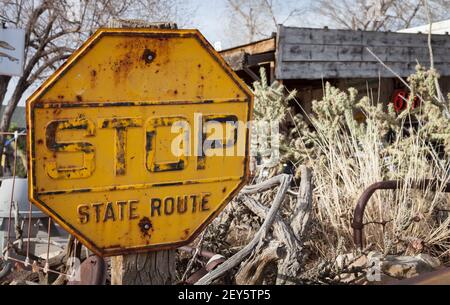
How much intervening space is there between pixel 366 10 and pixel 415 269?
25195 millimetres

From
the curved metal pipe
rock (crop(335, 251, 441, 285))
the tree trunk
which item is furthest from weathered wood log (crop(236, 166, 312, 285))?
the curved metal pipe

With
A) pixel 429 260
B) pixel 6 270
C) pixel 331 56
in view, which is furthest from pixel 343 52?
pixel 6 270

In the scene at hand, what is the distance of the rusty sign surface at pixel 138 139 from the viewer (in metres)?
2.02

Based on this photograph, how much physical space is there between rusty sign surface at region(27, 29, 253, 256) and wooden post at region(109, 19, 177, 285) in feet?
0.28

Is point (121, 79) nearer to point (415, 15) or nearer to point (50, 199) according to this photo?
point (50, 199)

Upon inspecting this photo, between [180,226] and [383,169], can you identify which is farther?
[383,169]

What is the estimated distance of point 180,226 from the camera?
2264 millimetres

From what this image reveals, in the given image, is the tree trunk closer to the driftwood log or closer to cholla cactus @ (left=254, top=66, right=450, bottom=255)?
the driftwood log

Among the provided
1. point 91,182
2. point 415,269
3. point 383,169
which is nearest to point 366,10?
point 383,169

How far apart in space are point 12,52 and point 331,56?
512cm

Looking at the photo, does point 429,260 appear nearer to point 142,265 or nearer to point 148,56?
point 142,265

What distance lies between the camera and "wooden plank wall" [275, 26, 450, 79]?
Result: 9.47 meters

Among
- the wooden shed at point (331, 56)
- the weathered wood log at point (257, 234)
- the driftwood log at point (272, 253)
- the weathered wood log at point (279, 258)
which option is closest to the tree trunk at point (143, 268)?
the weathered wood log at point (257, 234)

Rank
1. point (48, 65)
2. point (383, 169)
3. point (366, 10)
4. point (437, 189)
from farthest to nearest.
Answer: point (366, 10)
point (48, 65)
point (383, 169)
point (437, 189)
